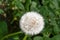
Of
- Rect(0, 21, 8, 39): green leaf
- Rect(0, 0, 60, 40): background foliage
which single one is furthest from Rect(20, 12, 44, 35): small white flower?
Rect(0, 21, 8, 39): green leaf

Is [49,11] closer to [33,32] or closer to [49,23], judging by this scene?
[49,23]

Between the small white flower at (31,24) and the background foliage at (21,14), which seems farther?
the background foliage at (21,14)

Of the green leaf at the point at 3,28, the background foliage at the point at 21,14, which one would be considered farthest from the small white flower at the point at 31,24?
the green leaf at the point at 3,28

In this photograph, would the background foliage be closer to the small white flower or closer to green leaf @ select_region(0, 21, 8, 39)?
green leaf @ select_region(0, 21, 8, 39)

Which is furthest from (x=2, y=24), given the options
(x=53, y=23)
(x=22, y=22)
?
(x=53, y=23)

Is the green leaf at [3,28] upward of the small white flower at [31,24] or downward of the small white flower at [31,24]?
downward

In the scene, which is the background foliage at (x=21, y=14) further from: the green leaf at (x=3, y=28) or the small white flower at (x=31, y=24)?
the small white flower at (x=31, y=24)

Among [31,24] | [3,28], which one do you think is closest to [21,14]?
[3,28]
